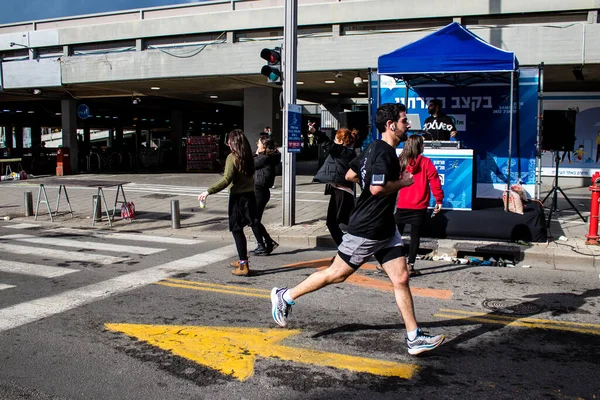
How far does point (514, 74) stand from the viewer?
1055 cm

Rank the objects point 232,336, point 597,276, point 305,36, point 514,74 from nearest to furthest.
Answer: point 232,336
point 597,276
point 514,74
point 305,36

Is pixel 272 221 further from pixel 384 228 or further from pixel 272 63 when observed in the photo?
pixel 384 228

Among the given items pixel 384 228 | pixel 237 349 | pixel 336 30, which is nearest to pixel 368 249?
pixel 384 228

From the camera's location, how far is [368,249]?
4.39 meters

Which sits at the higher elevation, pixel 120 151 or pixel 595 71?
pixel 595 71

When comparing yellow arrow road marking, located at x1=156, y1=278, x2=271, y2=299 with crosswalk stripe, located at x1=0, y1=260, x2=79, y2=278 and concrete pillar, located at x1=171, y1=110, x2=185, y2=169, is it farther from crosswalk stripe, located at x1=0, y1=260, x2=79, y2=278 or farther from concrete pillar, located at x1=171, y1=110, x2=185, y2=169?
concrete pillar, located at x1=171, y1=110, x2=185, y2=169

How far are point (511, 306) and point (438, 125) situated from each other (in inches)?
218

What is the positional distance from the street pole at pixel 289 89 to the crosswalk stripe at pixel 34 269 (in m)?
4.39

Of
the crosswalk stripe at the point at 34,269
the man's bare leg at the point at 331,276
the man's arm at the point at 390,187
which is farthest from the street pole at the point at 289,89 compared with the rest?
the man's arm at the point at 390,187

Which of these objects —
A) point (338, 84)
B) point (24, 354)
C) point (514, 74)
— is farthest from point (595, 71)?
point (24, 354)

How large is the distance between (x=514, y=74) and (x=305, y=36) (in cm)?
936

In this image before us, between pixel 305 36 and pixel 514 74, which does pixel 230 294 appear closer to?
pixel 514 74

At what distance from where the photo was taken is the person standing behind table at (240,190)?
22.9 feet

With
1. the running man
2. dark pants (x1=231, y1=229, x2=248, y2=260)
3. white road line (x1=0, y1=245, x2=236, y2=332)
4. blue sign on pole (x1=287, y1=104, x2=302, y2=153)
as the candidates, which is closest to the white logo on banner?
blue sign on pole (x1=287, y1=104, x2=302, y2=153)
